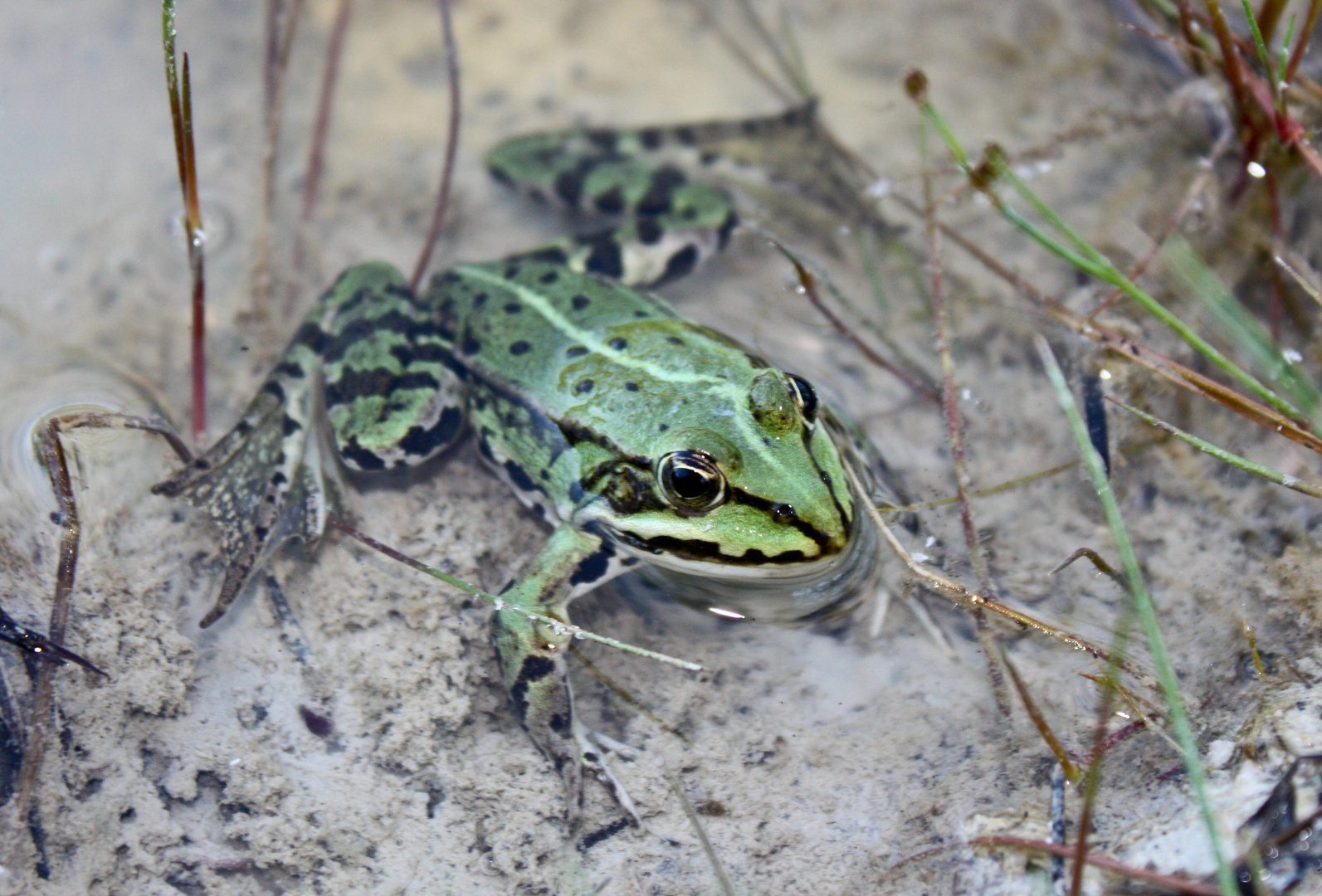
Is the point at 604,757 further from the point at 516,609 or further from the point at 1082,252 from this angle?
the point at 1082,252

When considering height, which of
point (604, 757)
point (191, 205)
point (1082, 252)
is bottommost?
point (604, 757)

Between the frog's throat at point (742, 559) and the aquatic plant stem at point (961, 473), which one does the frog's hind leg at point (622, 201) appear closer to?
the aquatic plant stem at point (961, 473)

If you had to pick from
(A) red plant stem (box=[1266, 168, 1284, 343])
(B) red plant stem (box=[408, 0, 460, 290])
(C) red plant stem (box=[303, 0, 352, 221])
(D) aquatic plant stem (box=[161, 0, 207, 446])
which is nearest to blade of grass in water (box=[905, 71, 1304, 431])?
(A) red plant stem (box=[1266, 168, 1284, 343])

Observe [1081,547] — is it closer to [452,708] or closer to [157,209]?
[452,708]

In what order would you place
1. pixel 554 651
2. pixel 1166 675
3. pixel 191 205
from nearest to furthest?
pixel 1166 675, pixel 554 651, pixel 191 205

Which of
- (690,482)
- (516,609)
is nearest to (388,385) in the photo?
(516,609)

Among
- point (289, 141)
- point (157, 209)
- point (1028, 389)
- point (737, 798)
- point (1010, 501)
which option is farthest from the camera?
point (289, 141)

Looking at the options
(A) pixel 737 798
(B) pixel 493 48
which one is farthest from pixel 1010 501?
(B) pixel 493 48
